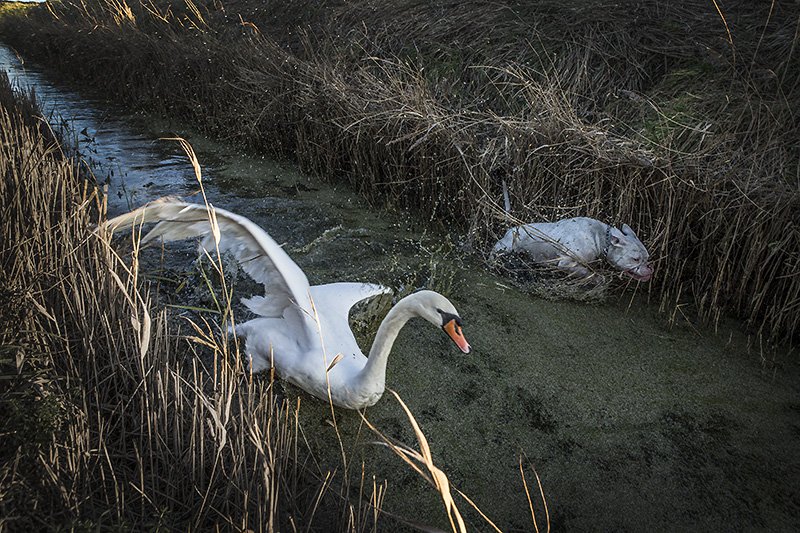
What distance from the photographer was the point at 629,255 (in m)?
3.19

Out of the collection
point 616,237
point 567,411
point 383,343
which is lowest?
point 567,411

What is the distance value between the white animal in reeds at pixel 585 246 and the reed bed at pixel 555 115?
0.55 ft

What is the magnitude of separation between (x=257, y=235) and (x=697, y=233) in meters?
2.55

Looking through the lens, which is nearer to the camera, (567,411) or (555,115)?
(567,411)

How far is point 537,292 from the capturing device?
11.1 feet

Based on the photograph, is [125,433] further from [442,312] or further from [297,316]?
[442,312]

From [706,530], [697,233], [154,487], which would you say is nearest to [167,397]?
[154,487]

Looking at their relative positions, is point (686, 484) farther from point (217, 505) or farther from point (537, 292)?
point (217, 505)

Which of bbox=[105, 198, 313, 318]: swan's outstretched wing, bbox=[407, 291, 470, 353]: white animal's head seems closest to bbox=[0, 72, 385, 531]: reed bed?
bbox=[105, 198, 313, 318]: swan's outstretched wing

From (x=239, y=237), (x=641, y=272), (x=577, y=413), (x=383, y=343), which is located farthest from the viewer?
(x=641, y=272)

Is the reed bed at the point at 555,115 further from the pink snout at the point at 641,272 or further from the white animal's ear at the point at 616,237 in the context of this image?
the white animal's ear at the point at 616,237

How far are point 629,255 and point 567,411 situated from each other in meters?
1.10

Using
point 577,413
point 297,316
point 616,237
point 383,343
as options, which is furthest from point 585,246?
point 297,316

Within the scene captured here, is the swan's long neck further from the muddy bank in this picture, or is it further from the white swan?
the muddy bank
